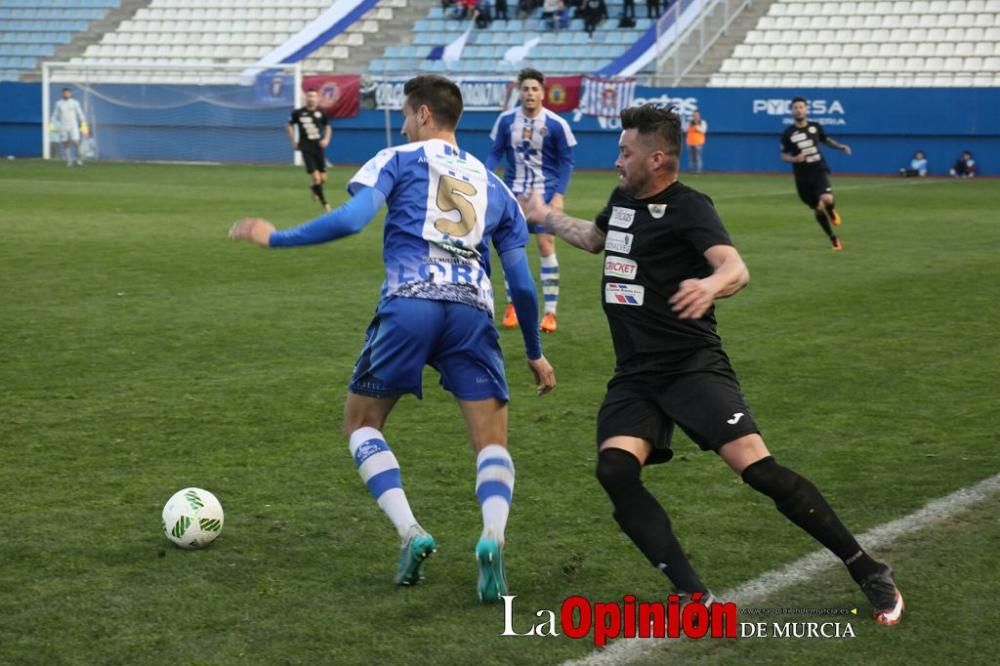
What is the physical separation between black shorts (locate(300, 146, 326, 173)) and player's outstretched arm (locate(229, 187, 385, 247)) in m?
20.6

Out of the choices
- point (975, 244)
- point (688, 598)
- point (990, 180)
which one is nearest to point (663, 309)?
point (688, 598)

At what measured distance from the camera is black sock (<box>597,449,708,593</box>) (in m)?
4.90

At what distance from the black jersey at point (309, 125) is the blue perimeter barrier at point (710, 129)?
37.5 ft

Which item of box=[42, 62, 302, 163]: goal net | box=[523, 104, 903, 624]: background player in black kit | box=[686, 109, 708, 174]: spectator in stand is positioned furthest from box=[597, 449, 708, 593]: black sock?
box=[42, 62, 302, 163]: goal net

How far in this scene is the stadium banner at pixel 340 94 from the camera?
136 feet

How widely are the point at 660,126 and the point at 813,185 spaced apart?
609 inches

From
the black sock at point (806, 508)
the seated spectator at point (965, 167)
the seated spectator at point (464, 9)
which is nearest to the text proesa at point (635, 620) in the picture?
the black sock at point (806, 508)

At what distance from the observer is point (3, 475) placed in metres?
6.95

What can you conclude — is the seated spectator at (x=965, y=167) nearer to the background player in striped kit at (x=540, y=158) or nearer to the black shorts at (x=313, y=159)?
the black shorts at (x=313, y=159)

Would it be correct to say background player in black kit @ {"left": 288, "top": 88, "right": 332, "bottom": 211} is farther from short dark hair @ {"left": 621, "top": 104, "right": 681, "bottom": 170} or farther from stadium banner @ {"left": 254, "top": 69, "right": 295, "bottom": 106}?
short dark hair @ {"left": 621, "top": 104, "right": 681, "bottom": 170}

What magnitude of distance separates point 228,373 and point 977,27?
32.9 metres

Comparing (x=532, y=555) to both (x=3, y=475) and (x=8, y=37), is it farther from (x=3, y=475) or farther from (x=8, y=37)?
(x=8, y=37)

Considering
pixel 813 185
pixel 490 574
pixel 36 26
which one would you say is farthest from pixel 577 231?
pixel 36 26

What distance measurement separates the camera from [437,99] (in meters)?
5.46
